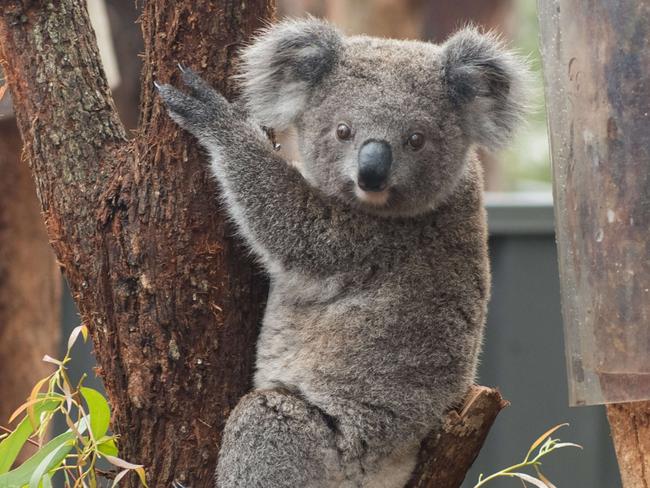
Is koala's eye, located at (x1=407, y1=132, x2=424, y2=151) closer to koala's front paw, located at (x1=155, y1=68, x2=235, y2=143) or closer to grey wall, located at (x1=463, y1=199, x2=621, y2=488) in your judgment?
koala's front paw, located at (x1=155, y1=68, x2=235, y2=143)

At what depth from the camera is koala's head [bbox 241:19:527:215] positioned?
3.31 meters

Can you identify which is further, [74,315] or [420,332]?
[74,315]

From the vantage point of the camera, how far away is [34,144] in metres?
3.16

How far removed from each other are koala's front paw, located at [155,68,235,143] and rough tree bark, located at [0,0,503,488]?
0.04 m

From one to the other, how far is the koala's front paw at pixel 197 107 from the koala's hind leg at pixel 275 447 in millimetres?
874

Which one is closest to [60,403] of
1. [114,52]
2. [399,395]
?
[399,395]

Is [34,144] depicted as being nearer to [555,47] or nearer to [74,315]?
[555,47]

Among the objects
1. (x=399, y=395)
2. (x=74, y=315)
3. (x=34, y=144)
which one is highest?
(x=34, y=144)

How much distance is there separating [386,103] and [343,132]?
18 cm

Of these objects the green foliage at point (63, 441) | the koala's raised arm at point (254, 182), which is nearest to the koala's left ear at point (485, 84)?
the koala's raised arm at point (254, 182)

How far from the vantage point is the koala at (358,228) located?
10.6 ft

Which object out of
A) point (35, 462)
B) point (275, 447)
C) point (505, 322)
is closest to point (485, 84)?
point (275, 447)

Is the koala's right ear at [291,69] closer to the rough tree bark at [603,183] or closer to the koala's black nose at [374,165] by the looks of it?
the koala's black nose at [374,165]

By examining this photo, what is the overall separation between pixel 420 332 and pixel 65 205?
1.27 m
